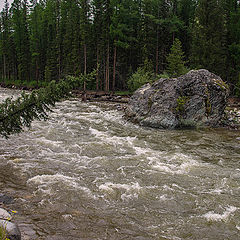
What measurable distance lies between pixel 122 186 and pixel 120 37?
3233 cm

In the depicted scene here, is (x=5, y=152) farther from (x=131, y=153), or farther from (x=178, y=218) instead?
(x=178, y=218)

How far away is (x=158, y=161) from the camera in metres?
9.48

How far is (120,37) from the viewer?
3656 cm

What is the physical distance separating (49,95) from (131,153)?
4.95 meters

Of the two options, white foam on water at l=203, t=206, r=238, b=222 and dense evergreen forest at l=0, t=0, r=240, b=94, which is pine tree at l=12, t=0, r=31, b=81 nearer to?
dense evergreen forest at l=0, t=0, r=240, b=94

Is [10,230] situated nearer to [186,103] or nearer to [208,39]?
[186,103]

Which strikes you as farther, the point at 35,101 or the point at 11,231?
the point at 35,101

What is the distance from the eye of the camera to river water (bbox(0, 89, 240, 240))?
209 inches

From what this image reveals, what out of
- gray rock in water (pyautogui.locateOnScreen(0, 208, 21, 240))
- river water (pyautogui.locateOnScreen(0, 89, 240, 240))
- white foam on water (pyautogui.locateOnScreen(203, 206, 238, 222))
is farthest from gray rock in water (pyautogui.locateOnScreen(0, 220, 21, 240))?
white foam on water (pyautogui.locateOnScreen(203, 206, 238, 222))

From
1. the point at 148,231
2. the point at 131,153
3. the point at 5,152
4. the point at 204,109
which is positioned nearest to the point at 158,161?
the point at 131,153

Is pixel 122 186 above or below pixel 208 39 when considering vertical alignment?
below

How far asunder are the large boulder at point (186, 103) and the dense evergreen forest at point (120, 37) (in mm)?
7640

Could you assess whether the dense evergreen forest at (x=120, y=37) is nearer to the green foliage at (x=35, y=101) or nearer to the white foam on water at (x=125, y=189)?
the white foam on water at (x=125, y=189)

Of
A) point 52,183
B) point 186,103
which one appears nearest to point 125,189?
point 52,183
